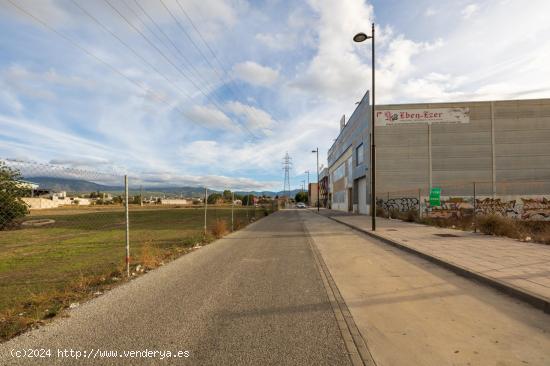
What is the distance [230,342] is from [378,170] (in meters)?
35.7

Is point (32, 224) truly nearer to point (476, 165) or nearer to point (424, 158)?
point (424, 158)

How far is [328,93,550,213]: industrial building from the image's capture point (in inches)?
1412

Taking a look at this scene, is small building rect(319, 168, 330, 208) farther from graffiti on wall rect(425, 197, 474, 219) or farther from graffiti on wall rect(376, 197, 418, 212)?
graffiti on wall rect(425, 197, 474, 219)

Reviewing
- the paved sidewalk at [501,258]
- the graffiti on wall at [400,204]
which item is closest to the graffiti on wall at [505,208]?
the graffiti on wall at [400,204]

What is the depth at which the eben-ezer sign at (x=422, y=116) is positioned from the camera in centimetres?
3694

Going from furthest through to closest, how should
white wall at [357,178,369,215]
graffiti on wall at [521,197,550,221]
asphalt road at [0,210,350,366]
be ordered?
white wall at [357,178,369,215], graffiti on wall at [521,197,550,221], asphalt road at [0,210,350,366]

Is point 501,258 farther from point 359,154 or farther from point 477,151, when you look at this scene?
point 359,154

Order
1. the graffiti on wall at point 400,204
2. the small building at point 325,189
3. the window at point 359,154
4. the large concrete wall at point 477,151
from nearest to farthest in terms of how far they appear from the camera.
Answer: the graffiti on wall at point 400,204 < the large concrete wall at point 477,151 < the window at point 359,154 < the small building at point 325,189

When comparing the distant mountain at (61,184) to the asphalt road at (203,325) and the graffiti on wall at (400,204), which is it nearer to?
the asphalt road at (203,325)

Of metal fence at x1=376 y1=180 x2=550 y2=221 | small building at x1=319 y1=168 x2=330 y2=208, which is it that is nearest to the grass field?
metal fence at x1=376 y1=180 x2=550 y2=221

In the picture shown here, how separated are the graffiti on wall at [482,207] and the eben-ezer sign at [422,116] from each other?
8.82 meters

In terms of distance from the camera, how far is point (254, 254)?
11.0m

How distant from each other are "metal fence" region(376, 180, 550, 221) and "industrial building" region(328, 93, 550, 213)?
0.46 ft

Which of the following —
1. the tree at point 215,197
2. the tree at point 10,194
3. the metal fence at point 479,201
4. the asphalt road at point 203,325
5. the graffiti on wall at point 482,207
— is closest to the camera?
the asphalt road at point 203,325
